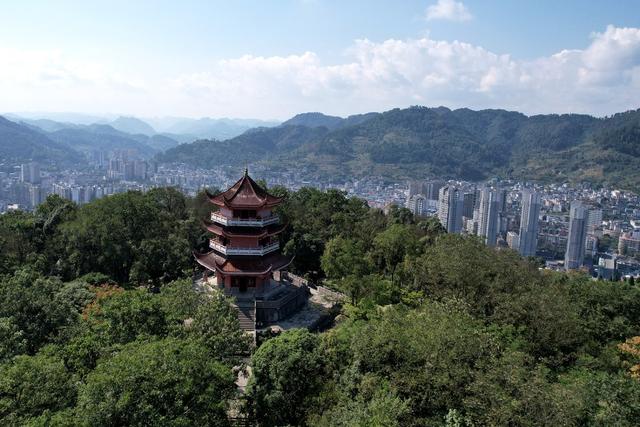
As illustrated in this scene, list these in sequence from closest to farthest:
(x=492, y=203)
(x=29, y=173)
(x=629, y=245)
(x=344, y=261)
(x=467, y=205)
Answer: (x=344, y=261) < (x=629, y=245) < (x=492, y=203) < (x=467, y=205) < (x=29, y=173)

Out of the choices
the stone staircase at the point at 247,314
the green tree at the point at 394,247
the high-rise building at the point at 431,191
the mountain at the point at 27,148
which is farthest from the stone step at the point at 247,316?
the mountain at the point at 27,148

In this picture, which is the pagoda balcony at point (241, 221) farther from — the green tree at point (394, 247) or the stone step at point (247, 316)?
the green tree at point (394, 247)

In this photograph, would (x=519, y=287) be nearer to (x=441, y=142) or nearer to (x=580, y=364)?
(x=580, y=364)

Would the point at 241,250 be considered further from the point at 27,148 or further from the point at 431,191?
the point at 27,148

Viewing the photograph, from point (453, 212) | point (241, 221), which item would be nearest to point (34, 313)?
point (241, 221)

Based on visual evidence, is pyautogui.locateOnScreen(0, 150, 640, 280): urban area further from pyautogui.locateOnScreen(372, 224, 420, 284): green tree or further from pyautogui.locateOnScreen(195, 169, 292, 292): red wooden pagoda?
pyautogui.locateOnScreen(195, 169, 292, 292): red wooden pagoda
